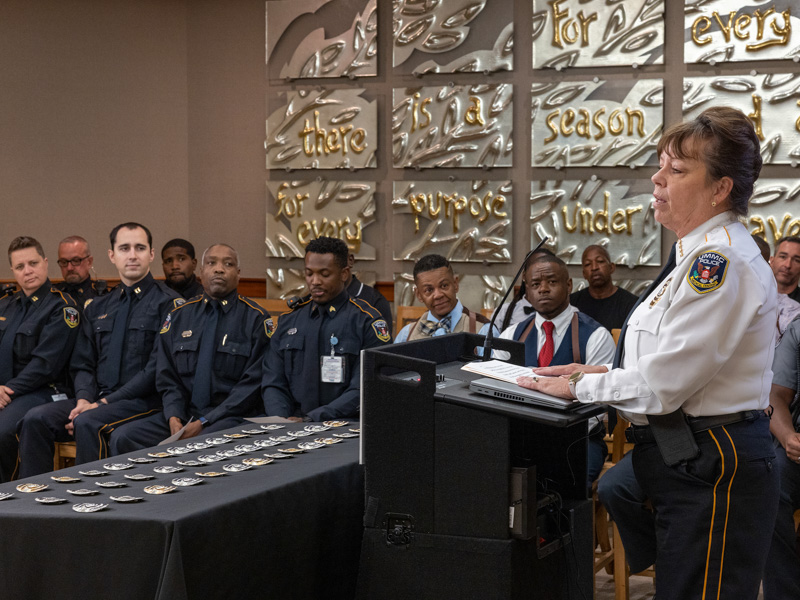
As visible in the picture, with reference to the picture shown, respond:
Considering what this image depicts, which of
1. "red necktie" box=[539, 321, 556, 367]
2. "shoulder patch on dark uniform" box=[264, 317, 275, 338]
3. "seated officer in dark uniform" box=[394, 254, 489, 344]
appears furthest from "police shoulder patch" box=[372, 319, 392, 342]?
"red necktie" box=[539, 321, 556, 367]

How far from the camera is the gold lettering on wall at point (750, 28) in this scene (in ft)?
16.2

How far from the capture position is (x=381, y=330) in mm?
3834

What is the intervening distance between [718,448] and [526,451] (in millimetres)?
563

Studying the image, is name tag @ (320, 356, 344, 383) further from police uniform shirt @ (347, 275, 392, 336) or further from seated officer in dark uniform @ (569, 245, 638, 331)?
seated officer in dark uniform @ (569, 245, 638, 331)

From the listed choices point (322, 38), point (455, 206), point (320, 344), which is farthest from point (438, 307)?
point (322, 38)

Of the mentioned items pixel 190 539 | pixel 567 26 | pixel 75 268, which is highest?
pixel 567 26

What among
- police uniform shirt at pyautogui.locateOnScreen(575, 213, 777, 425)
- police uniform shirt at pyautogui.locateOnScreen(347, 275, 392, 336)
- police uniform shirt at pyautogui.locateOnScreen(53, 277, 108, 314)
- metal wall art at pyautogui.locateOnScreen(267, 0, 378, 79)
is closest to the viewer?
police uniform shirt at pyautogui.locateOnScreen(575, 213, 777, 425)

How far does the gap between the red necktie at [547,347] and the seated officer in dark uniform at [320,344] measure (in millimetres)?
748

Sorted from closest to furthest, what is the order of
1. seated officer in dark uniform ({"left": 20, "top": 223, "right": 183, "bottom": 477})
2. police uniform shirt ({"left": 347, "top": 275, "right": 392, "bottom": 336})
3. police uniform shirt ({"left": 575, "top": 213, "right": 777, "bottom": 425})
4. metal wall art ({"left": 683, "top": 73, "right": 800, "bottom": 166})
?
police uniform shirt ({"left": 575, "top": 213, "right": 777, "bottom": 425})
seated officer in dark uniform ({"left": 20, "top": 223, "right": 183, "bottom": 477})
police uniform shirt ({"left": 347, "top": 275, "right": 392, "bottom": 336})
metal wall art ({"left": 683, "top": 73, "right": 800, "bottom": 166})

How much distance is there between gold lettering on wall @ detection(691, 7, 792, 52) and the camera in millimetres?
4949

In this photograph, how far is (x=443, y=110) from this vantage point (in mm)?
5668

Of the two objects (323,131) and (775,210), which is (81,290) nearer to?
(323,131)

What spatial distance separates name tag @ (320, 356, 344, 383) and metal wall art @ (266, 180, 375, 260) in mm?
2258

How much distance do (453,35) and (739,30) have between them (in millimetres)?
1719
